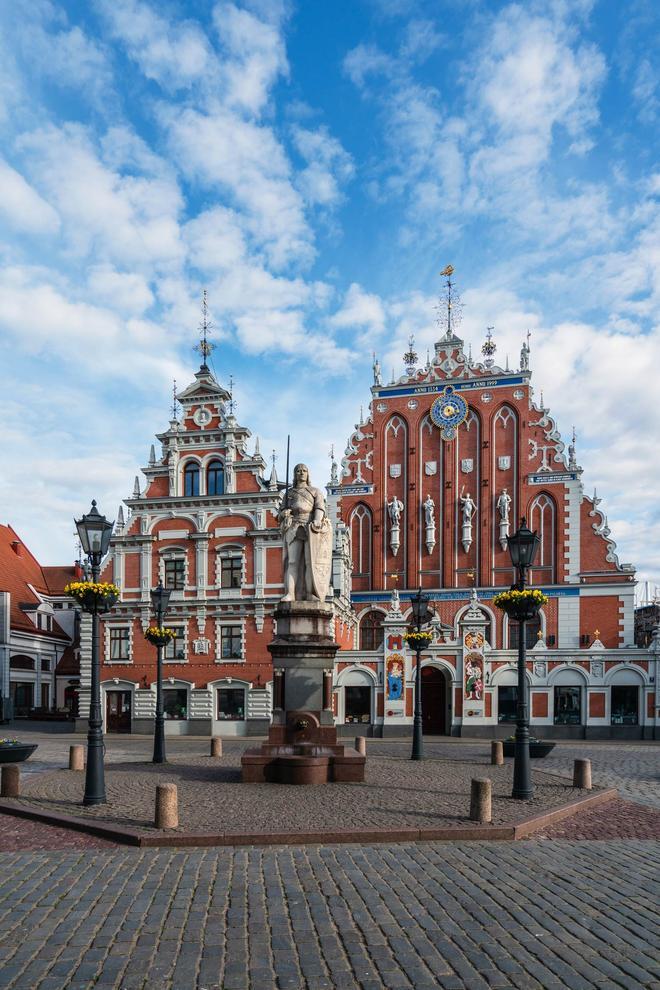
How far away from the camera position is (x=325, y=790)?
13.8 meters

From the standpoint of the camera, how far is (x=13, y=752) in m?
17.9

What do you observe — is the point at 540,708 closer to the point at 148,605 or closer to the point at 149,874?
the point at 148,605

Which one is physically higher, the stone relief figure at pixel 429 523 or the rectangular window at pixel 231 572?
the stone relief figure at pixel 429 523

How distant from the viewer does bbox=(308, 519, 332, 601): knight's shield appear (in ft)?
53.5

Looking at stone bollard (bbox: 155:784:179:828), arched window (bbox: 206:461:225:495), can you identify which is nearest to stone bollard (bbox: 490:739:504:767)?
stone bollard (bbox: 155:784:179:828)

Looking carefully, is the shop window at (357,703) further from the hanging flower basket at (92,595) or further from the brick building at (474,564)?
the hanging flower basket at (92,595)

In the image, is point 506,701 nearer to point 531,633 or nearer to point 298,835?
point 531,633

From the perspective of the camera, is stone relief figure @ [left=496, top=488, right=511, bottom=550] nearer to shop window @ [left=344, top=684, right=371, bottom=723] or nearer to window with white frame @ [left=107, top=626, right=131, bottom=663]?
shop window @ [left=344, top=684, right=371, bottom=723]

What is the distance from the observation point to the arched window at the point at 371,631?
38250mm

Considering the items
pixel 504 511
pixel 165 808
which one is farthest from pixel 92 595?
pixel 504 511

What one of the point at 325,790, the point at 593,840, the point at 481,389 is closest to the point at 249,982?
the point at 593,840

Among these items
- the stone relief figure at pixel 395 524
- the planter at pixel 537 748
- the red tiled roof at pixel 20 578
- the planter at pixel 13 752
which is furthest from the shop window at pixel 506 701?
the red tiled roof at pixel 20 578

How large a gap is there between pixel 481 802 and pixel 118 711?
1019 inches

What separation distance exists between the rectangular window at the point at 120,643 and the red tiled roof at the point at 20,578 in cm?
1340
